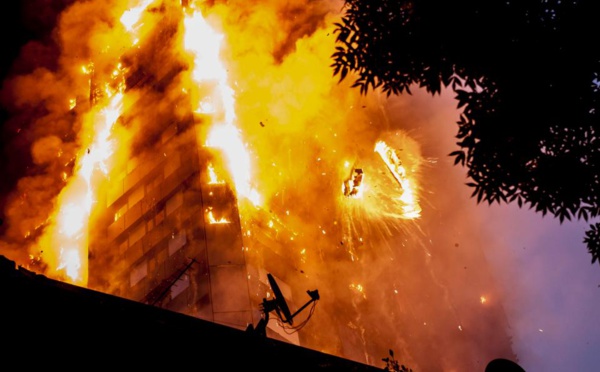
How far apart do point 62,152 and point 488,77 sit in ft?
133

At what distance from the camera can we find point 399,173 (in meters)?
44.5

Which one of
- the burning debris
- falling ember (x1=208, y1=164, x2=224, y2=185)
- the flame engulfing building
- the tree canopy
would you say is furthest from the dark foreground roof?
the burning debris

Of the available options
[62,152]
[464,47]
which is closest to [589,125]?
[464,47]

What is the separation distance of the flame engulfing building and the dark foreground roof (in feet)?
78.4

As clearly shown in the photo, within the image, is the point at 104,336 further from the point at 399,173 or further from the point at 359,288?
the point at 359,288

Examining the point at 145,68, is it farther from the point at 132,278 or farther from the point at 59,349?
the point at 59,349

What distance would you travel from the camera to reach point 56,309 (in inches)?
225

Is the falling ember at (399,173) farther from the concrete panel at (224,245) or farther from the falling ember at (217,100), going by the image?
the concrete panel at (224,245)

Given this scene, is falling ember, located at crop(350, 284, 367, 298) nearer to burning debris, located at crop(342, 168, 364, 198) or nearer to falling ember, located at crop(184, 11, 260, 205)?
burning debris, located at crop(342, 168, 364, 198)

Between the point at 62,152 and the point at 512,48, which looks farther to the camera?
the point at 62,152

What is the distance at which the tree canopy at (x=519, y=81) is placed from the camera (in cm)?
791

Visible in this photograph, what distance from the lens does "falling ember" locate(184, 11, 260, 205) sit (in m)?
38.2

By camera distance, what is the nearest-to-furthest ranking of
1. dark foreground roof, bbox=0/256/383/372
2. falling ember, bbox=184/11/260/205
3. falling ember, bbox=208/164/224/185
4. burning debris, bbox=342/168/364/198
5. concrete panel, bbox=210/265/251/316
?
dark foreground roof, bbox=0/256/383/372 < concrete panel, bbox=210/265/251/316 < falling ember, bbox=208/164/224/185 < falling ember, bbox=184/11/260/205 < burning debris, bbox=342/168/364/198

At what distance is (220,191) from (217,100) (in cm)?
861
